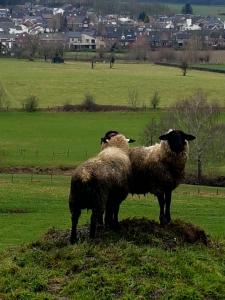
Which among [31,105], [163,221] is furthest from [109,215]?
[31,105]

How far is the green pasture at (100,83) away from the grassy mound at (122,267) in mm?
81422

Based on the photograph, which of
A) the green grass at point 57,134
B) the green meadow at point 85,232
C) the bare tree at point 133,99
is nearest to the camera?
the green meadow at point 85,232

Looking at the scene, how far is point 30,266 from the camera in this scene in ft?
58.5

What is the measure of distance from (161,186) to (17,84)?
102245 millimetres

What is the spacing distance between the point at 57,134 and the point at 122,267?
64.9 meters

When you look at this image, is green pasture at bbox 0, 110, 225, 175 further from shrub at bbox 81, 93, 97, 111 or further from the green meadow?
shrub at bbox 81, 93, 97, 111

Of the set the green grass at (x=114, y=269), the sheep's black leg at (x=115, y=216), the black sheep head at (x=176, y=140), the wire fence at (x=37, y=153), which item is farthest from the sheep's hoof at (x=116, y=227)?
the wire fence at (x=37, y=153)

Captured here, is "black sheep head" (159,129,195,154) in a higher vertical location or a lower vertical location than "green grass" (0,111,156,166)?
higher

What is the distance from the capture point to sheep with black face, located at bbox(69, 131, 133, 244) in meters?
18.6

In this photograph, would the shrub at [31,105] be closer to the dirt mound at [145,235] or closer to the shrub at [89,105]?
the shrub at [89,105]

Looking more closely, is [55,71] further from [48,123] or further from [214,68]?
[48,123]

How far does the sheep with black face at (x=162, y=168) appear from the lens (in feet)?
66.1

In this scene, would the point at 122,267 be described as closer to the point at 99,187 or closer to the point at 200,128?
the point at 99,187

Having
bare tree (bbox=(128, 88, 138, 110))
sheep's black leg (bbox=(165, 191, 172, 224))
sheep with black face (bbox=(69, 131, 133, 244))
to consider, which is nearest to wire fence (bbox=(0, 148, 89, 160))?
bare tree (bbox=(128, 88, 138, 110))
